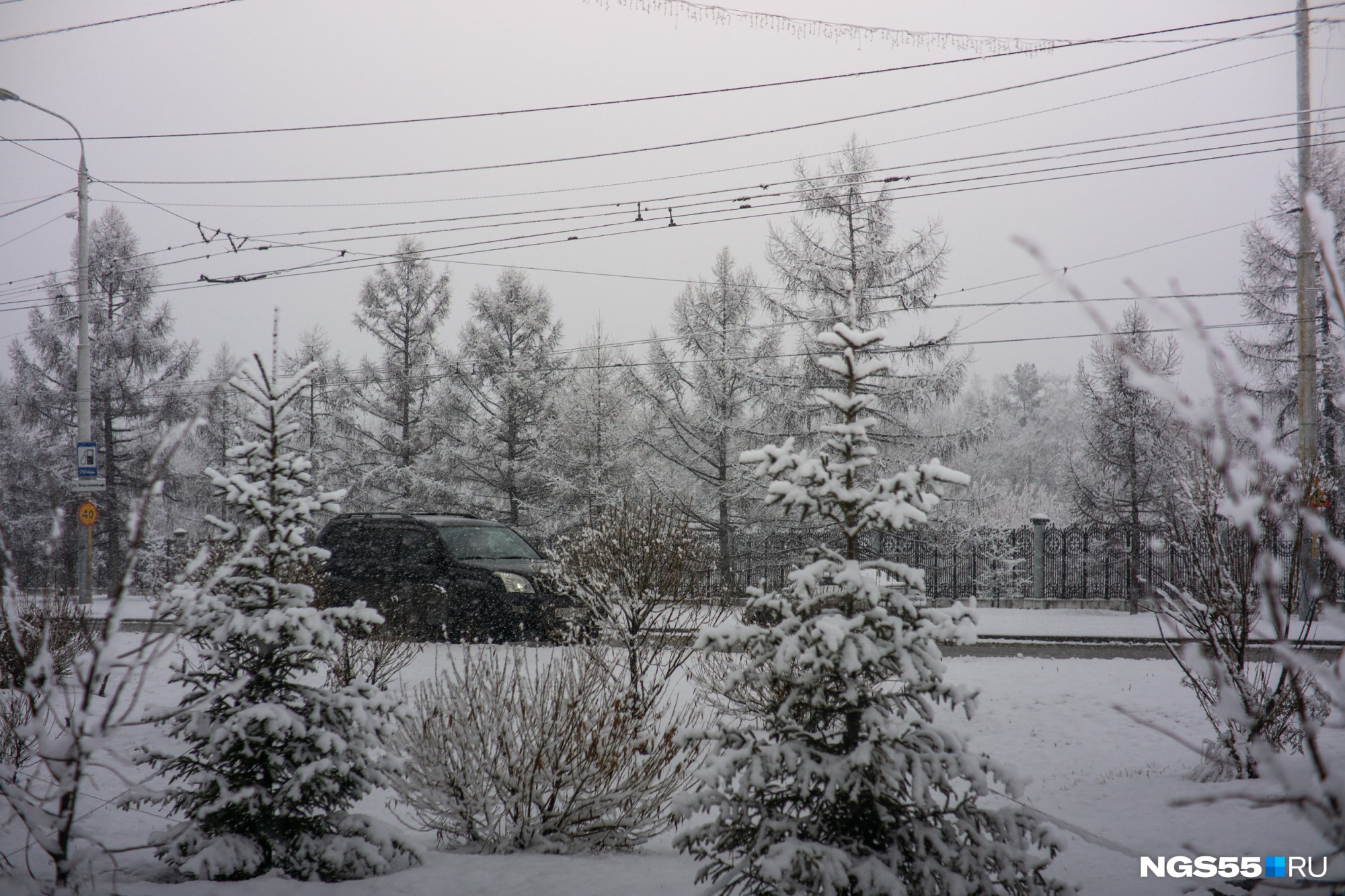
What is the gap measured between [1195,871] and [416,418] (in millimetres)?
Result: 23651

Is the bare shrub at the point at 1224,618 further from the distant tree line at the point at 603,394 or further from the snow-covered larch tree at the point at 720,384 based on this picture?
the snow-covered larch tree at the point at 720,384

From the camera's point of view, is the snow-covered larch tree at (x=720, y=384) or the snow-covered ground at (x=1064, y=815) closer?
the snow-covered ground at (x=1064, y=815)

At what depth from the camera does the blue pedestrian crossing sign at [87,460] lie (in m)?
14.7

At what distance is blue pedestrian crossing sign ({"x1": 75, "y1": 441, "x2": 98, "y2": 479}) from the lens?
14.7 m

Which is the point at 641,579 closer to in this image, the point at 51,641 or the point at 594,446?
the point at 51,641

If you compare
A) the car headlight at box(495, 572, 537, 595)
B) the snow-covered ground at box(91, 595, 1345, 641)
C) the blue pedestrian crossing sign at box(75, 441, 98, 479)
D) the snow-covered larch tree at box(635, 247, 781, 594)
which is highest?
the snow-covered larch tree at box(635, 247, 781, 594)

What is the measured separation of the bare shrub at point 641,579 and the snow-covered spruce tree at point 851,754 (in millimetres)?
3828

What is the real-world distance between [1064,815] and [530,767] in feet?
11.5

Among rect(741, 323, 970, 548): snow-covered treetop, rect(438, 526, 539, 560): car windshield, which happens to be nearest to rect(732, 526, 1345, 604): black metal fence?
rect(438, 526, 539, 560): car windshield

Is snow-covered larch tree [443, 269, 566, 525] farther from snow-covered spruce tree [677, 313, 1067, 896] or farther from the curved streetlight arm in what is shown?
snow-covered spruce tree [677, 313, 1067, 896]

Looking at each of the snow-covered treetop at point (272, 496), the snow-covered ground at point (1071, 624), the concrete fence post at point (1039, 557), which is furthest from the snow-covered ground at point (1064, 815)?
the concrete fence post at point (1039, 557)

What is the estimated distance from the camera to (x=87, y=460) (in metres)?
14.8

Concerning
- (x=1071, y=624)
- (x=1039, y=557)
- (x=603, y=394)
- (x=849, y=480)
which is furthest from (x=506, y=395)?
(x=849, y=480)

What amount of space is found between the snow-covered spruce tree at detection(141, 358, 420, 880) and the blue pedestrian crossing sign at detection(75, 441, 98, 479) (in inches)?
524
